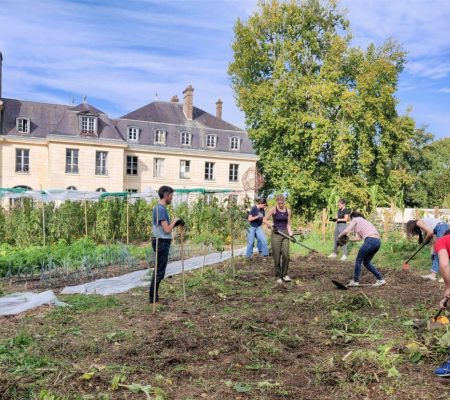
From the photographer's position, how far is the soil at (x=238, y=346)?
4.16 m

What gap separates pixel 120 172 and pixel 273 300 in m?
28.7

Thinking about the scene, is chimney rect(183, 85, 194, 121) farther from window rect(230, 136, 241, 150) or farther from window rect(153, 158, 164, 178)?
window rect(153, 158, 164, 178)

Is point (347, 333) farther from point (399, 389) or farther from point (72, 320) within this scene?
point (72, 320)

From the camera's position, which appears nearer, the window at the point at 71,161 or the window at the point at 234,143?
the window at the point at 71,161

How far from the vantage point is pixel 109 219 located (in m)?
19.2

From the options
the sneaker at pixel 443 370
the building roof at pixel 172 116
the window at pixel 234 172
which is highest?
the building roof at pixel 172 116

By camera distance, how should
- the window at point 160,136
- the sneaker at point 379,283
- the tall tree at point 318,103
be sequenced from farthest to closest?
the window at point 160,136, the tall tree at point 318,103, the sneaker at point 379,283

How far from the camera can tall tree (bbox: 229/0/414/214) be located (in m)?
30.3

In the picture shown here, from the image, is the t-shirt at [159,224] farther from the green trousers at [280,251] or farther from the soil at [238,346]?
the green trousers at [280,251]

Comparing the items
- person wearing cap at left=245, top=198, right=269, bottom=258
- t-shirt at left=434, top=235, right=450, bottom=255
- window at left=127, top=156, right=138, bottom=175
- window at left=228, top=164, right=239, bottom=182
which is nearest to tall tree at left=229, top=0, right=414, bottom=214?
window at left=228, top=164, right=239, bottom=182

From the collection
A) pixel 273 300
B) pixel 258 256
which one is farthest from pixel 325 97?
pixel 273 300

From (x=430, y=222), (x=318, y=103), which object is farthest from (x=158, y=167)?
(x=430, y=222)

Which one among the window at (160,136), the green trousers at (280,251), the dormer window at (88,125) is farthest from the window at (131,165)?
the green trousers at (280,251)

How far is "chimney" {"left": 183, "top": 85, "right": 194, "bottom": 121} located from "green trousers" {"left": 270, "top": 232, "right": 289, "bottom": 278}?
31.4m
